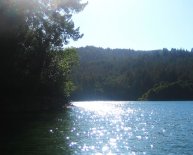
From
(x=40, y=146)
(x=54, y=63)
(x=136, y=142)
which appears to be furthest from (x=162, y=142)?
(x=54, y=63)

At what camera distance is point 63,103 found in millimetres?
102312

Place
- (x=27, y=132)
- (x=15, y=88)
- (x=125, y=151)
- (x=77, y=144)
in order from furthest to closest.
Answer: (x=15, y=88) → (x=27, y=132) → (x=77, y=144) → (x=125, y=151)

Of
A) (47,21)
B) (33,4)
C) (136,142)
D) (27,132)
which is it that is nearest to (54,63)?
(47,21)

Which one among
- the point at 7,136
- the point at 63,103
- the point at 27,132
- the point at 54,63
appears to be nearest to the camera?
the point at 7,136

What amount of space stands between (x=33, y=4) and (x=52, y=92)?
3720 cm

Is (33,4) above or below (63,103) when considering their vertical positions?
above

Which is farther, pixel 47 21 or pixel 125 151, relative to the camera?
pixel 47 21

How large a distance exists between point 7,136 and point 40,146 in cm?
703

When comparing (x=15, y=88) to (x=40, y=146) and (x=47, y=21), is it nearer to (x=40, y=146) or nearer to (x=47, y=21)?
(x=47, y=21)

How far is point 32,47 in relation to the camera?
71.0m

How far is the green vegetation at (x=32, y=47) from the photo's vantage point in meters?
51.9

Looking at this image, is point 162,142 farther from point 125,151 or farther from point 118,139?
point 125,151

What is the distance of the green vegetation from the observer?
170 ft

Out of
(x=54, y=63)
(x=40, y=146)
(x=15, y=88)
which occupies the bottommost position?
(x=40, y=146)
